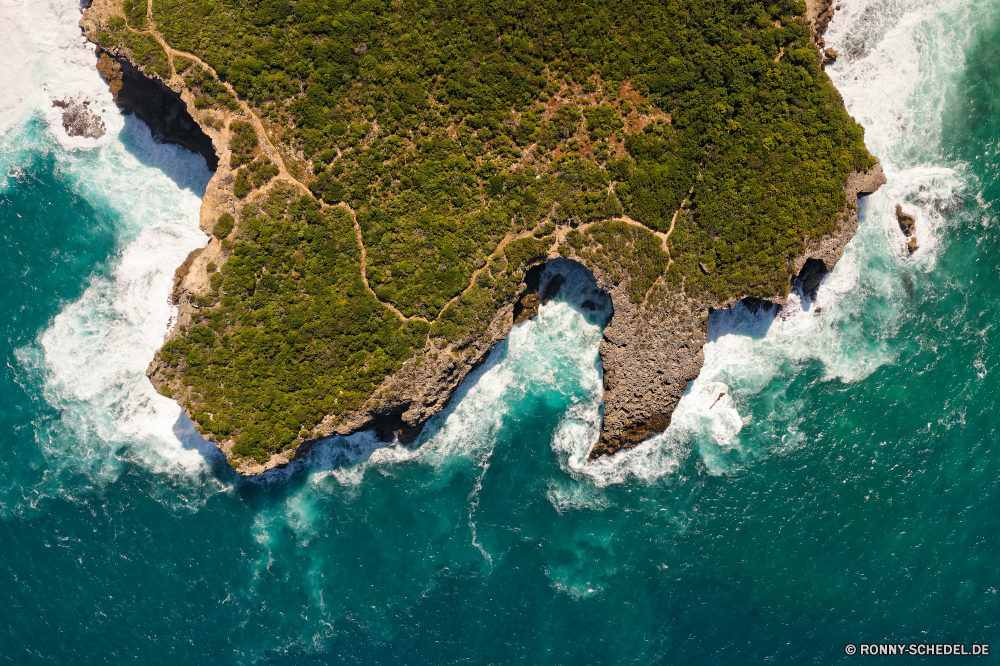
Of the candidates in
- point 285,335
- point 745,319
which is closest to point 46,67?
point 285,335

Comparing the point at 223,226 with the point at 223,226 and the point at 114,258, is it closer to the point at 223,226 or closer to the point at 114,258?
the point at 223,226

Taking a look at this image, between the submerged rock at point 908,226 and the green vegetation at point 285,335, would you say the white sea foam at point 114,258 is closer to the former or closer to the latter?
the green vegetation at point 285,335

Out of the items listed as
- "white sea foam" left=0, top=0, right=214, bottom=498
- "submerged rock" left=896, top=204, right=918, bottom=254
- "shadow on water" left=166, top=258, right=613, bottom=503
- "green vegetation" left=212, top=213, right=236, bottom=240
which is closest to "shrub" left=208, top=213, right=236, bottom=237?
"green vegetation" left=212, top=213, right=236, bottom=240

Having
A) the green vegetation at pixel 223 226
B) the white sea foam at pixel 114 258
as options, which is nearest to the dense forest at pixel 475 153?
the green vegetation at pixel 223 226

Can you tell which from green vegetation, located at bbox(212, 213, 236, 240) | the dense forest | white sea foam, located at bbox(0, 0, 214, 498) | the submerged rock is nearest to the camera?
green vegetation, located at bbox(212, 213, 236, 240)

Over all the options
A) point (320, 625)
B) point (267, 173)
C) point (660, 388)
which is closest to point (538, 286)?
point (660, 388)

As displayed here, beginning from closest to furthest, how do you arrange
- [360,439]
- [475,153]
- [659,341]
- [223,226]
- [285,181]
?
[223,226]
[285,181]
[475,153]
[659,341]
[360,439]

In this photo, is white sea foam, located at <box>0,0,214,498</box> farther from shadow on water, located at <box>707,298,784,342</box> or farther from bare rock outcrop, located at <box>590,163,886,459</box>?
shadow on water, located at <box>707,298,784,342</box>
